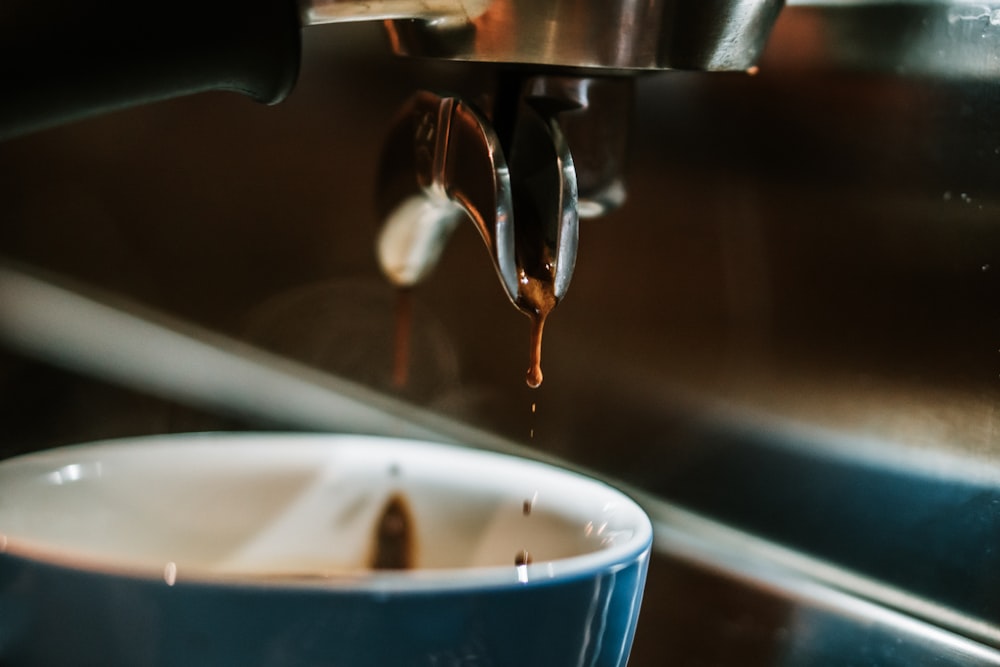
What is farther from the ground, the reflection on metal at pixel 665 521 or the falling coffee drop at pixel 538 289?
the falling coffee drop at pixel 538 289

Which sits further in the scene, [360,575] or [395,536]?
[395,536]

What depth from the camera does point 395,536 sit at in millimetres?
367

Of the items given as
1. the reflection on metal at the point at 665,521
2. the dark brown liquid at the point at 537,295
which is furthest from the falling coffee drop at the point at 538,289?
the reflection on metal at the point at 665,521

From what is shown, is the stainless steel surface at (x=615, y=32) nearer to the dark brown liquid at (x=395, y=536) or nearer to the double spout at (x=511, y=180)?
the double spout at (x=511, y=180)

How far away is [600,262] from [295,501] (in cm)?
16

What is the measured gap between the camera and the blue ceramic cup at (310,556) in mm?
240

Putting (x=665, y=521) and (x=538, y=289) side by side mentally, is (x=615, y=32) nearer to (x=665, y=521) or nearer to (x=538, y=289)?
(x=538, y=289)

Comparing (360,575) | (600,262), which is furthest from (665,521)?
(360,575)

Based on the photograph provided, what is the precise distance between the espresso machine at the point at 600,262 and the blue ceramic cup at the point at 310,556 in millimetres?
57

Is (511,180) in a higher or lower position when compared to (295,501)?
higher

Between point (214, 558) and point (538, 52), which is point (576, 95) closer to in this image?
point (538, 52)

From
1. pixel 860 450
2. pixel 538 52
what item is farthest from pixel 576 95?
pixel 860 450

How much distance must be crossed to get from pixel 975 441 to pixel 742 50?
135 millimetres

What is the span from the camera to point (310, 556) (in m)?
0.38
